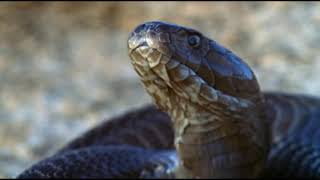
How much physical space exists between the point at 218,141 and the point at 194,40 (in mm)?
414

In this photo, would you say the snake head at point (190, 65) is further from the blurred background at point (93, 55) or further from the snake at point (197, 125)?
the blurred background at point (93, 55)

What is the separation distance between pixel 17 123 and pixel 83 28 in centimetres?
120

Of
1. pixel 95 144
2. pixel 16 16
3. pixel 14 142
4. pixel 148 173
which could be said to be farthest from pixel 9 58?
pixel 148 173

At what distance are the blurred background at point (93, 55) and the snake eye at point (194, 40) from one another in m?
1.61

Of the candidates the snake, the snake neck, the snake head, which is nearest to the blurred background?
the snake

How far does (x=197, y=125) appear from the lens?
344 cm

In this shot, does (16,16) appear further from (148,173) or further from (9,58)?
(148,173)

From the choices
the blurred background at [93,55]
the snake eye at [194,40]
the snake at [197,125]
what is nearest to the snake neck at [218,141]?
the snake at [197,125]

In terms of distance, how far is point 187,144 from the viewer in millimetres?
3500

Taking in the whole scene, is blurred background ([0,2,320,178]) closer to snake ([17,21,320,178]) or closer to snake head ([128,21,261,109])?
snake ([17,21,320,178])

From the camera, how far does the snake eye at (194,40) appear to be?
3305mm

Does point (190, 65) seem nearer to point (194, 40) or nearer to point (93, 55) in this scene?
point (194, 40)

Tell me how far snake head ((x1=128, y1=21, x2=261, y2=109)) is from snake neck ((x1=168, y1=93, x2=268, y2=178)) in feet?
0.22

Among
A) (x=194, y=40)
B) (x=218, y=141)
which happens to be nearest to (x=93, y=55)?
(x=218, y=141)
